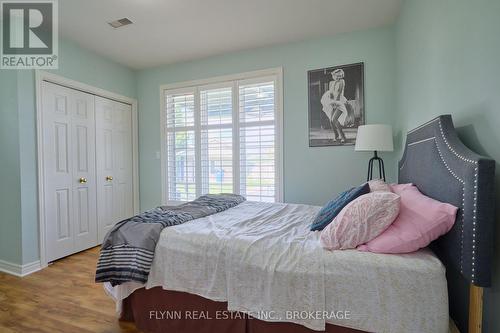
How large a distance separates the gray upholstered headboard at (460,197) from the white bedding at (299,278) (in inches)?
5.5

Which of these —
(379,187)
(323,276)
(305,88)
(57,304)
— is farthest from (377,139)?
(57,304)

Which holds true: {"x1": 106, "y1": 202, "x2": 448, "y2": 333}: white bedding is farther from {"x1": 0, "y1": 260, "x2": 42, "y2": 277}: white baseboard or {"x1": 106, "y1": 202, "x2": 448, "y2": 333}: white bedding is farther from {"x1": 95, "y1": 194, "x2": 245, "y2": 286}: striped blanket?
{"x1": 0, "y1": 260, "x2": 42, "y2": 277}: white baseboard

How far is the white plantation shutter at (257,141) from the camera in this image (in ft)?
11.0

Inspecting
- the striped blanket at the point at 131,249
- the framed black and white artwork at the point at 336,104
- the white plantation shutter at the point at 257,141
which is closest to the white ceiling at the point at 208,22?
the framed black and white artwork at the point at 336,104

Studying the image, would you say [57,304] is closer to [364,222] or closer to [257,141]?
[364,222]

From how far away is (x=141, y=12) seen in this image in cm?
254

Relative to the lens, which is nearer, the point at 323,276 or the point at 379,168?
the point at 323,276

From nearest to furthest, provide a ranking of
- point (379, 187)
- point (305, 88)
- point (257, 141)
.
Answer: point (379, 187), point (305, 88), point (257, 141)

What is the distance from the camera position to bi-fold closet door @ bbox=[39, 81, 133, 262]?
2.87 metres

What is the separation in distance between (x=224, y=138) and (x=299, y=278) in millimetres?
2621

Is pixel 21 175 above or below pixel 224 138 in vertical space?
below

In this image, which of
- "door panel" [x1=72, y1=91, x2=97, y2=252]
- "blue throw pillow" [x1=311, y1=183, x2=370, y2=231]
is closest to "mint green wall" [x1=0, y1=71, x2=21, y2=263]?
"door panel" [x1=72, y1=91, x2=97, y2=252]

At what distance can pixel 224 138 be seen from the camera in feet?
11.8

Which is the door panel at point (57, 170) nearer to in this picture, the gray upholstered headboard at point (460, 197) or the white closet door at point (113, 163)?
the white closet door at point (113, 163)
